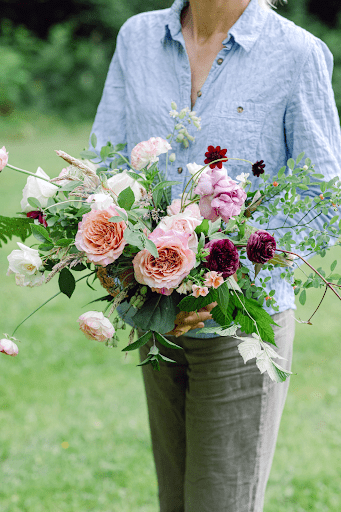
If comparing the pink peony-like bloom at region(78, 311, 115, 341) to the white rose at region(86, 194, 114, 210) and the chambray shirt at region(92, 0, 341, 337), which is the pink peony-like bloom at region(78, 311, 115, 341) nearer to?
the white rose at region(86, 194, 114, 210)

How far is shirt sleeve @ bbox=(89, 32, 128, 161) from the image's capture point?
1.59 m

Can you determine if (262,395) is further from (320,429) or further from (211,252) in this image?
(320,429)

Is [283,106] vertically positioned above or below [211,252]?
above

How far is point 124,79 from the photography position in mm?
1604

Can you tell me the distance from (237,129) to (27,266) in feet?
2.14

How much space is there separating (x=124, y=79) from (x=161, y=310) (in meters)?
0.83

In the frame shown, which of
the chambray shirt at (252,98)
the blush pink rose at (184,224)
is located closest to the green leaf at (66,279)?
the blush pink rose at (184,224)

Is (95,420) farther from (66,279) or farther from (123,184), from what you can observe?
(123,184)

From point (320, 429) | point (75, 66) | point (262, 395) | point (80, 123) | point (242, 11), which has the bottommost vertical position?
point (80, 123)

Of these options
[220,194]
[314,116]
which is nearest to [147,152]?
[220,194]

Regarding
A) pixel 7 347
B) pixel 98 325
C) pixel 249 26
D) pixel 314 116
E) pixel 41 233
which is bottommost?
pixel 7 347

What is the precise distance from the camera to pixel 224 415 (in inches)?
56.0

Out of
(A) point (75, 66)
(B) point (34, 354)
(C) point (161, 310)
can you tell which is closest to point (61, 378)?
(B) point (34, 354)

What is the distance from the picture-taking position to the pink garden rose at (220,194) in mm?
1021
